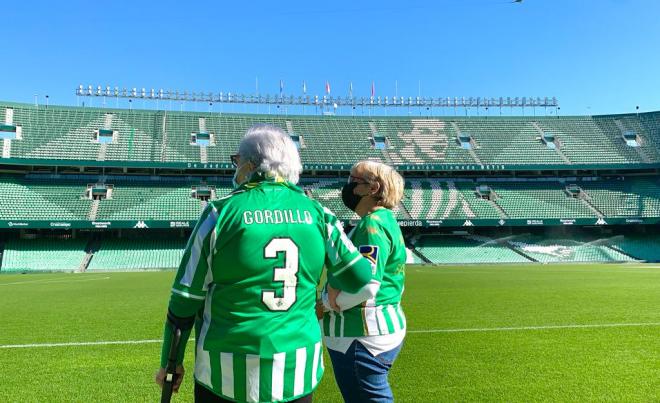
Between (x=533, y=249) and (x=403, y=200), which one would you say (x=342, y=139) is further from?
(x=533, y=249)

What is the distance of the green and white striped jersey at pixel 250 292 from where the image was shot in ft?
6.69

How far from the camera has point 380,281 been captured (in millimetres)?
2584

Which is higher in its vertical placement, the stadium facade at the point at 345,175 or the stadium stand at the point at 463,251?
the stadium facade at the point at 345,175

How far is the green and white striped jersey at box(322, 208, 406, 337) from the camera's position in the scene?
262 centimetres

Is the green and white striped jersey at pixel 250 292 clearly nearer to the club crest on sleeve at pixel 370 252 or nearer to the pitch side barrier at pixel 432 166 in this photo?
the club crest on sleeve at pixel 370 252

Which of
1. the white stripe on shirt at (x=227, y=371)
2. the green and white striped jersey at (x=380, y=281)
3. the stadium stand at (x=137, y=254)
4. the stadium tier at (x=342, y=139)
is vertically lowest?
the stadium stand at (x=137, y=254)

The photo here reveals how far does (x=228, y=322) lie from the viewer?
2057 mm

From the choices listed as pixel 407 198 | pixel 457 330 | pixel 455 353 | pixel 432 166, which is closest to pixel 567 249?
pixel 432 166

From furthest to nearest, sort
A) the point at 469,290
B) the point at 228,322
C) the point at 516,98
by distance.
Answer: the point at 516,98 → the point at 469,290 → the point at 228,322

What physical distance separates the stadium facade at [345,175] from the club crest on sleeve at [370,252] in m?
35.0

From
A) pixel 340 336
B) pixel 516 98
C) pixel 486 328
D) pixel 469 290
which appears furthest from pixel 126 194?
pixel 516 98

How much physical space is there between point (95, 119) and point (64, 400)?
45500 mm

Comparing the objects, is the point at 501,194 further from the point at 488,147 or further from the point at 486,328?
the point at 486,328

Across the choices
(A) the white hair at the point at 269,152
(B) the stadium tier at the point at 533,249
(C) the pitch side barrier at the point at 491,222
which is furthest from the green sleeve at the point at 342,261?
(B) the stadium tier at the point at 533,249
